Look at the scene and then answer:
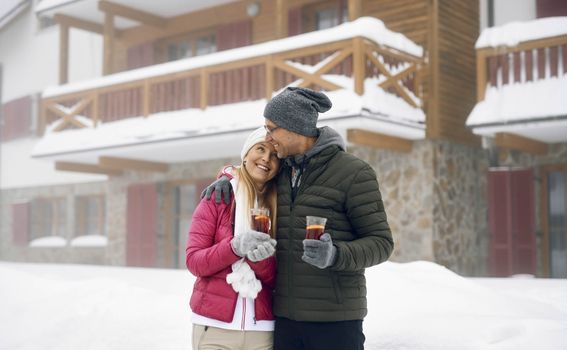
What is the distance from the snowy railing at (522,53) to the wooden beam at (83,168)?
25.4 feet

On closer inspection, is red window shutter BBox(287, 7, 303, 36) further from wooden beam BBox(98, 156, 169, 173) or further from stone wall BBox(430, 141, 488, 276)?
wooden beam BBox(98, 156, 169, 173)

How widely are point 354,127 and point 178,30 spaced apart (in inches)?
239

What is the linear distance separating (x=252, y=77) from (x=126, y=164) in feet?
12.0

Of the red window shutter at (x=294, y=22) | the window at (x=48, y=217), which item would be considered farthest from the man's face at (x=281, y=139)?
the window at (x=48, y=217)

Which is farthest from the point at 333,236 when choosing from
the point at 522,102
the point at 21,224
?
the point at 21,224

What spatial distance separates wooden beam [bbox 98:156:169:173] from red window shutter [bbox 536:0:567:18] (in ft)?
23.4

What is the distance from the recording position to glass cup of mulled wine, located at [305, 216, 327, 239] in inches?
109

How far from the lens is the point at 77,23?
49.1 feet

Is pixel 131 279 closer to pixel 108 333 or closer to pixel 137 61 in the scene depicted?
pixel 108 333

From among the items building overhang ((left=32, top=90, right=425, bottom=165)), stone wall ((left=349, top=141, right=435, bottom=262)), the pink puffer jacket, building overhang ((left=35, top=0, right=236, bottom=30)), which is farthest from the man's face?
building overhang ((left=35, top=0, right=236, bottom=30))

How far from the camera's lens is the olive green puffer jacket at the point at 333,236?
9.50 feet

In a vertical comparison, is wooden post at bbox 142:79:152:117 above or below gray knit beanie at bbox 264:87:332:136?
above

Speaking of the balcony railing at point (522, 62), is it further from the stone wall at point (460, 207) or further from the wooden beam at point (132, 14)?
the wooden beam at point (132, 14)

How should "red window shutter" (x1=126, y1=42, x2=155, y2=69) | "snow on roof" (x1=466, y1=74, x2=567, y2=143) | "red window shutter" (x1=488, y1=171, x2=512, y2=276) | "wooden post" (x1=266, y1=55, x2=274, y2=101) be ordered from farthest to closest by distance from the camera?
"red window shutter" (x1=126, y1=42, x2=155, y2=69), "red window shutter" (x1=488, y1=171, x2=512, y2=276), "wooden post" (x1=266, y1=55, x2=274, y2=101), "snow on roof" (x1=466, y1=74, x2=567, y2=143)
